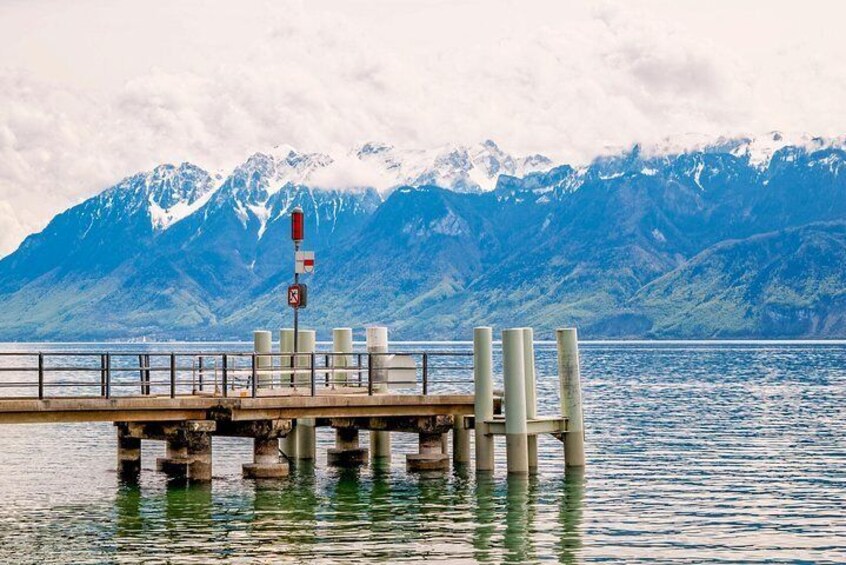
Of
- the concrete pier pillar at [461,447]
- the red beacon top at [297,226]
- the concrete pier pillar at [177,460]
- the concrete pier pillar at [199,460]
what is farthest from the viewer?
the red beacon top at [297,226]

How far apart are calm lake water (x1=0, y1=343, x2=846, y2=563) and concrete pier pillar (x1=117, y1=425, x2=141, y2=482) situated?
1.95 ft

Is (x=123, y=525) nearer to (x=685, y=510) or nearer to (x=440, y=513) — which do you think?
(x=440, y=513)

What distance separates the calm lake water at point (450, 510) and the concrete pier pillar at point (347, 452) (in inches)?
35.9

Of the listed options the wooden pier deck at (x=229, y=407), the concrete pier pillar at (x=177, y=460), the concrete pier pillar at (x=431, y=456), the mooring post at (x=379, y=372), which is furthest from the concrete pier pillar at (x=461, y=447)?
the concrete pier pillar at (x=177, y=460)

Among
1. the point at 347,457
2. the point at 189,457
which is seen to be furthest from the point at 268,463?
the point at 347,457

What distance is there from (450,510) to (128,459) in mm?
13474

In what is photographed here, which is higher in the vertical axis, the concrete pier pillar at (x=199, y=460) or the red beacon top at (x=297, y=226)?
the red beacon top at (x=297, y=226)

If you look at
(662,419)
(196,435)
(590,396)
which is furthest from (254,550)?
(590,396)

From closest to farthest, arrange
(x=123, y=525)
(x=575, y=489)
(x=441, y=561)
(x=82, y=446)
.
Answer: (x=441, y=561), (x=123, y=525), (x=575, y=489), (x=82, y=446)

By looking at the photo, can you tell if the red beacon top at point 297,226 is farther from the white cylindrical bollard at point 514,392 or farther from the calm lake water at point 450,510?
the white cylindrical bollard at point 514,392

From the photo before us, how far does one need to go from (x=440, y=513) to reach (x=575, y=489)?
6405 millimetres

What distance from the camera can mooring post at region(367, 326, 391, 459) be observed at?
171 ft

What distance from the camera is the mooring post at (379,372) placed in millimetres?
52250

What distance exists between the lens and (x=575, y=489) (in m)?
48.2
